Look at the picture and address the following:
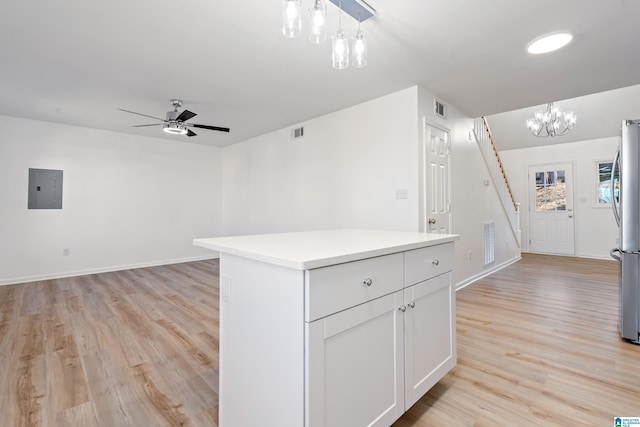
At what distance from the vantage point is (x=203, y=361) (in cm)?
219

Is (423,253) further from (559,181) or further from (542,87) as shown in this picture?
(559,181)

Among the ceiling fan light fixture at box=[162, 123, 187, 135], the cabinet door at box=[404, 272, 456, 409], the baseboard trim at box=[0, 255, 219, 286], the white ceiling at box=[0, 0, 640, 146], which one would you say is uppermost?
the white ceiling at box=[0, 0, 640, 146]

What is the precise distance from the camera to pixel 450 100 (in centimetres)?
384

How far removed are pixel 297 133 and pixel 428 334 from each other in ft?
12.9

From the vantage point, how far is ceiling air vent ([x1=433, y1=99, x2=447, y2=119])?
144 inches

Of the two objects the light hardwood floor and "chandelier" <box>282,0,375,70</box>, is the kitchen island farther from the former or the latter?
"chandelier" <box>282,0,375,70</box>

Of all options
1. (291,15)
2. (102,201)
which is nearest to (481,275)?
(291,15)

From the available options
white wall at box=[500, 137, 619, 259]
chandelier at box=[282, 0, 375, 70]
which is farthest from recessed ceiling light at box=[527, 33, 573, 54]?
white wall at box=[500, 137, 619, 259]

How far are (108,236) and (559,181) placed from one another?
939cm

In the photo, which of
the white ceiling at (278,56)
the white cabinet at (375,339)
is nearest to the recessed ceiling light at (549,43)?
the white ceiling at (278,56)

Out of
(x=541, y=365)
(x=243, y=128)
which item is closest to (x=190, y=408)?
(x=541, y=365)

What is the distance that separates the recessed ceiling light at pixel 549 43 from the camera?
237cm

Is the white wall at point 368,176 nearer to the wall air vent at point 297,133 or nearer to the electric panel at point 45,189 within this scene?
the wall air vent at point 297,133

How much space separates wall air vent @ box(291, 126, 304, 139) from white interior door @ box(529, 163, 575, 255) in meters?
5.81
